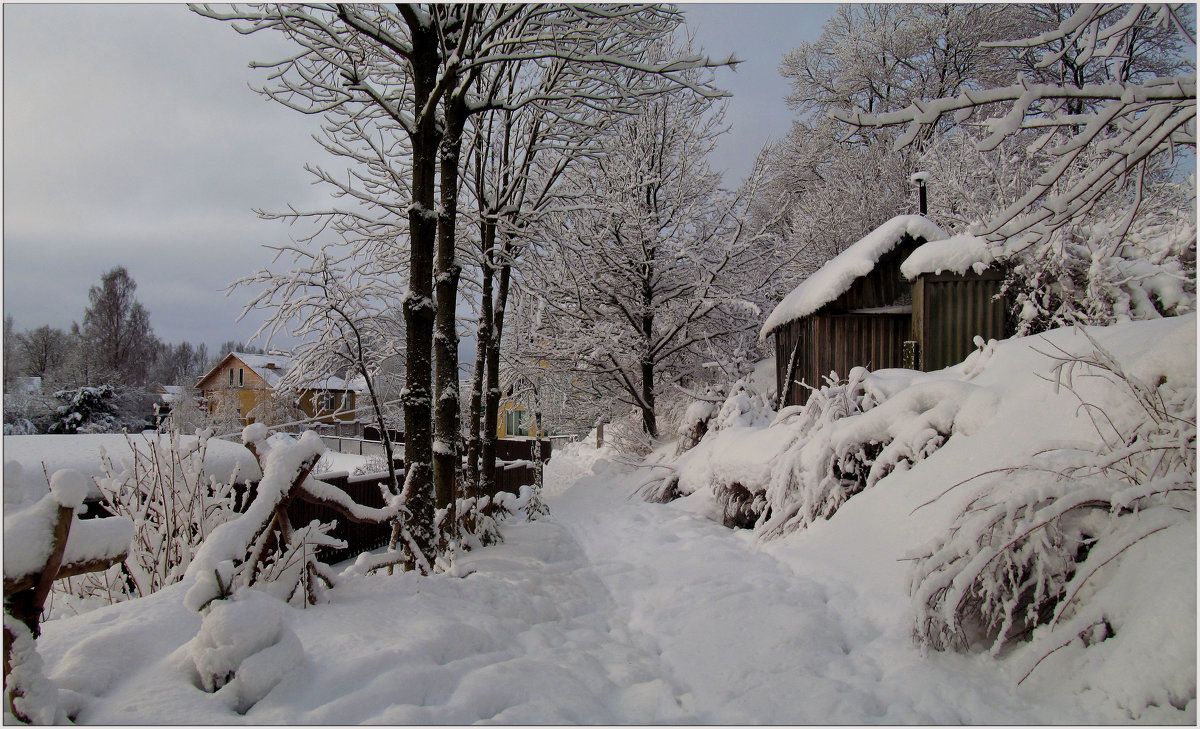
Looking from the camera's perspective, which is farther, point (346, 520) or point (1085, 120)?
point (346, 520)

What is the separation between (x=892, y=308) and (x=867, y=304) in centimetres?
36

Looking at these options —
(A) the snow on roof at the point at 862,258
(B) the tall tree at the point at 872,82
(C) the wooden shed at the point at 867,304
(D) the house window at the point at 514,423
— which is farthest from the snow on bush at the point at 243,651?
(D) the house window at the point at 514,423

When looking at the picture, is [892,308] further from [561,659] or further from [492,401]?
[561,659]

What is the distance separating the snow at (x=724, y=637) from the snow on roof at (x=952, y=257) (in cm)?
301

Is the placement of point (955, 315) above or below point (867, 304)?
below

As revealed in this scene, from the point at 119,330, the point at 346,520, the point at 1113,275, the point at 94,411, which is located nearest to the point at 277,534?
the point at 346,520

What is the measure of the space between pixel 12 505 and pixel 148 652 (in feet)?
2.11

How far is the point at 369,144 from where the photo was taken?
23.0 feet

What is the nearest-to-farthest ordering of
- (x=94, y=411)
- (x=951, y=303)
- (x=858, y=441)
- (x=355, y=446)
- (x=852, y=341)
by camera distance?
(x=858, y=441) → (x=951, y=303) → (x=852, y=341) → (x=94, y=411) → (x=355, y=446)

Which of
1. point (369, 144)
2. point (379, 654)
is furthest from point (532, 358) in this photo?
point (379, 654)

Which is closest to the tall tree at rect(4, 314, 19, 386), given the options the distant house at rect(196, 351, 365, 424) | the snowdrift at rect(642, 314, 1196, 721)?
the snowdrift at rect(642, 314, 1196, 721)

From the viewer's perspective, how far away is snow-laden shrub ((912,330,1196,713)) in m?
2.24

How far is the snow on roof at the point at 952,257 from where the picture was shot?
23.1ft

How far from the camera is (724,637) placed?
3014 mm
